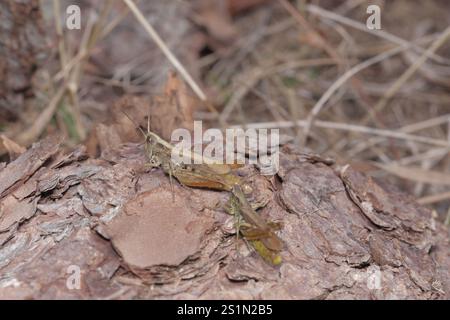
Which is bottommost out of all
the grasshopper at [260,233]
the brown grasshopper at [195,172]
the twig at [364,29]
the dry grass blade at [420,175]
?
the grasshopper at [260,233]

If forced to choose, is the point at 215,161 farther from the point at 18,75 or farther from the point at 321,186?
the point at 18,75

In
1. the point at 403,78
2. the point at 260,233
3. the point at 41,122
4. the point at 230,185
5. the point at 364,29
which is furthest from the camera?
the point at 403,78

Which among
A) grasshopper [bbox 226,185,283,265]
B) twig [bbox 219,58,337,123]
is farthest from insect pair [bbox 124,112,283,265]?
twig [bbox 219,58,337,123]

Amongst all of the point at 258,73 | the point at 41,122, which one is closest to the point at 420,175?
the point at 258,73

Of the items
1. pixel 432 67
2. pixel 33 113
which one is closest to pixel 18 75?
pixel 33 113

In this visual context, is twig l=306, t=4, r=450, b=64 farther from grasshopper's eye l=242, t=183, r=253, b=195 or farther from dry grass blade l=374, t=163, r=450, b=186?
grasshopper's eye l=242, t=183, r=253, b=195

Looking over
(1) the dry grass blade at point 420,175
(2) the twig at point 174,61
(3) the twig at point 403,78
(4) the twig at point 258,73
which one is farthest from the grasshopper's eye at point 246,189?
(3) the twig at point 403,78

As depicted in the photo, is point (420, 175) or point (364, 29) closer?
point (420, 175)

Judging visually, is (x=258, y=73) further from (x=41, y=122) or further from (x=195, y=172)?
(x=195, y=172)

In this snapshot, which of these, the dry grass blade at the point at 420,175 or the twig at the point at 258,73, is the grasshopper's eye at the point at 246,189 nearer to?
the dry grass blade at the point at 420,175
